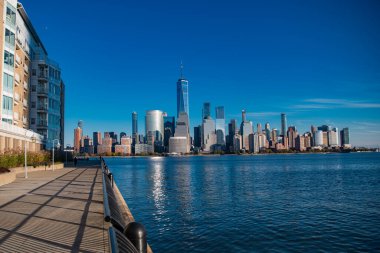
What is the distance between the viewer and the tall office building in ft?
168

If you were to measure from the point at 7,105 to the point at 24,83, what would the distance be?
13674mm

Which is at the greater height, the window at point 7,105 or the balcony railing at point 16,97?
the balcony railing at point 16,97

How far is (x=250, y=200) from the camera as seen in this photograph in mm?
32531

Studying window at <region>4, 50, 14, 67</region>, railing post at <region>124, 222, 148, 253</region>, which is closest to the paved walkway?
railing post at <region>124, 222, 148, 253</region>

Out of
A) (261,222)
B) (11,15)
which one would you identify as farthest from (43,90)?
(261,222)

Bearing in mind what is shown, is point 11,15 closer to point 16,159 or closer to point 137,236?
point 16,159

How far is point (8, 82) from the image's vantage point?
173ft

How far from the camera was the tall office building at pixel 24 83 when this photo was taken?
168 feet

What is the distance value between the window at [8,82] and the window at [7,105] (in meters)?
1.29

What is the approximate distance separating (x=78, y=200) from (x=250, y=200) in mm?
18836

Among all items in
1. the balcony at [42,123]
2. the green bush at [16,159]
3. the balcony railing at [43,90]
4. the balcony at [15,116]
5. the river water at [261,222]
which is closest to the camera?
the river water at [261,222]

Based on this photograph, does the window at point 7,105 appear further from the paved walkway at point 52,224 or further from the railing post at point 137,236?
the railing post at point 137,236

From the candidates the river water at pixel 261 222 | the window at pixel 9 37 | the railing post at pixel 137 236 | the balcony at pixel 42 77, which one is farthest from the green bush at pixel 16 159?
the railing post at pixel 137 236

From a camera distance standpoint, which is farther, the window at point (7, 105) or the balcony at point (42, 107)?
the balcony at point (42, 107)
